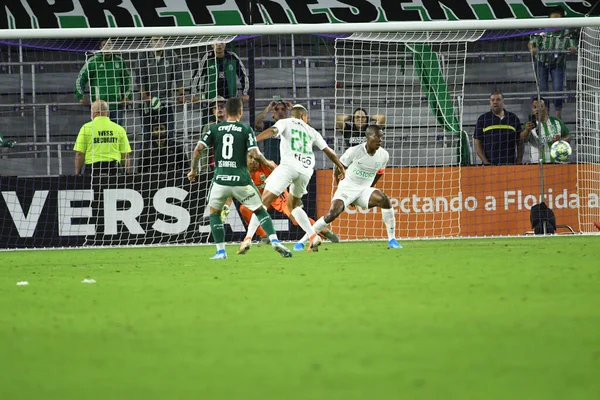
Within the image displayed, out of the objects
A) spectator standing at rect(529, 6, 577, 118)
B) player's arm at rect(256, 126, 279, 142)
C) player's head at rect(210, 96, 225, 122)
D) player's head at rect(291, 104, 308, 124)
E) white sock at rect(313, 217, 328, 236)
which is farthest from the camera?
spectator standing at rect(529, 6, 577, 118)

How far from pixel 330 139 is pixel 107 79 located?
13.6ft

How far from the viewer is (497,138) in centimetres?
1700

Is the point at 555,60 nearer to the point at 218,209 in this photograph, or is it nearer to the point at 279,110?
the point at 279,110

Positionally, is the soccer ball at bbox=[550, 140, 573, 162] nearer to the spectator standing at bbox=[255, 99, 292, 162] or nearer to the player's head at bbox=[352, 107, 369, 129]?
the player's head at bbox=[352, 107, 369, 129]

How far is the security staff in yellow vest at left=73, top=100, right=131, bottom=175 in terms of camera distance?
1580 cm

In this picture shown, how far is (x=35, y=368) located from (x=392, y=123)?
14439 millimetres

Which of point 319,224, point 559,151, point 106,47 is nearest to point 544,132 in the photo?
point 559,151

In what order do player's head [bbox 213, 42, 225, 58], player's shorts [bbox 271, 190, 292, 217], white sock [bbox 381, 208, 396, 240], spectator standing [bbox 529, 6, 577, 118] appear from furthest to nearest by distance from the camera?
spectator standing [bbox 529, 6, 577, 118] < player's head [bbox 213, 42, 225, 58] < player's shorts [bbox 271, 190, 292, 217] < white sock [bbox 381, 208, 396, 240]

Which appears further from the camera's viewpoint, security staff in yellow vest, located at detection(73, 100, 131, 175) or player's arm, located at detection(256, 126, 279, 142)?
security staff in yellow vest, located at detection(73, 100, 131, 175)

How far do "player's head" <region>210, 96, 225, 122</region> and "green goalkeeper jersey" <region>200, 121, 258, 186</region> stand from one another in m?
3.75

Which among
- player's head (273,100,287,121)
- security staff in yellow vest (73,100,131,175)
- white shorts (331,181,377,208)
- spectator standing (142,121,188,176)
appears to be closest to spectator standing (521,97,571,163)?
player's head (273,100,287,121)

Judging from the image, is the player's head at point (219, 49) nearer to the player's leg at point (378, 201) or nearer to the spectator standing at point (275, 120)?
the spectator standing at point (275, 120)

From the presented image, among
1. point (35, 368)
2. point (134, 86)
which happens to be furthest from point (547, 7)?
point (35, 368)

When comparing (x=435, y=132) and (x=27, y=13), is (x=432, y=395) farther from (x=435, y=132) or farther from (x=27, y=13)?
(x=27, y=13)
